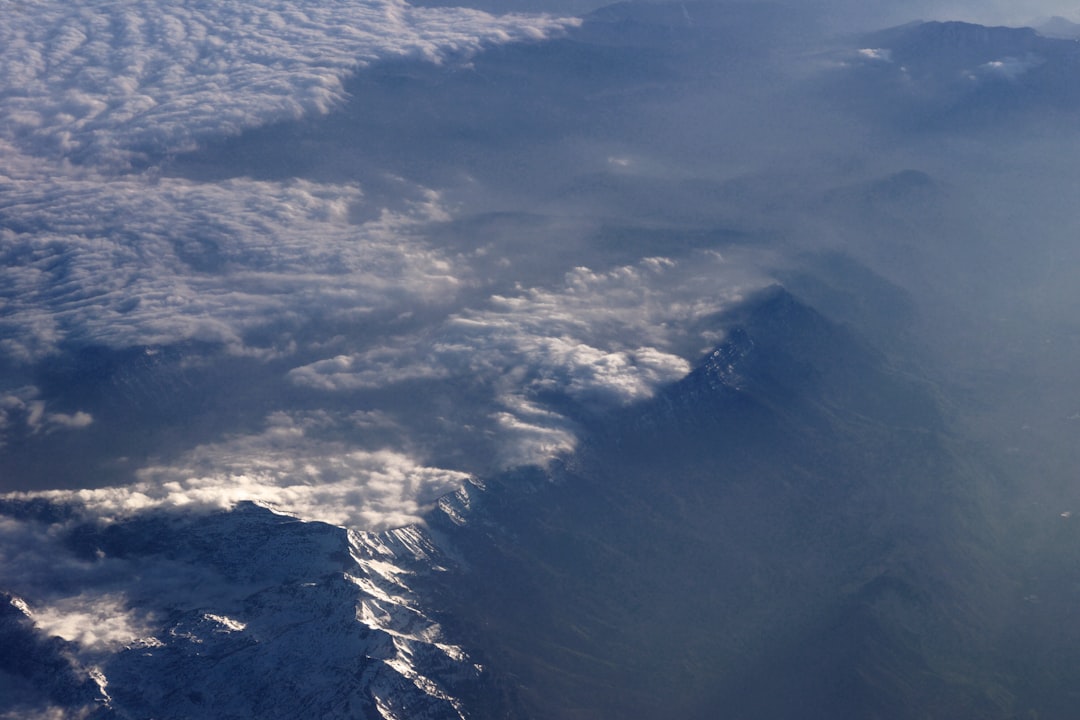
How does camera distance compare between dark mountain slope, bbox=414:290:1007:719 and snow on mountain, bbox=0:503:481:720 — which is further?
dark mountain slope, bbox=414:290:1007:719

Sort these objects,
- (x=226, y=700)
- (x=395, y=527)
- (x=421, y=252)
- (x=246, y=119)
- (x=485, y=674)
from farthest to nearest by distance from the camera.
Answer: (x=246, y=119) < (x=421, y=252) < (x=395, y=527) < (x=485, y=674) < (x=226, y=700)

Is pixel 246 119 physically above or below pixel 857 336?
above

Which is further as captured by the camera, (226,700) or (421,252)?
(421,252)

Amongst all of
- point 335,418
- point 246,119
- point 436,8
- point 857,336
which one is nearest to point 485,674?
point 335,418

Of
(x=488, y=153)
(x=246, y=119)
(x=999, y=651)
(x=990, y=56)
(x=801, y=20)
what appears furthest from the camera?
(x=801, y=20)

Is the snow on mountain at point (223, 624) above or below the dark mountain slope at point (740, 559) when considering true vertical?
above

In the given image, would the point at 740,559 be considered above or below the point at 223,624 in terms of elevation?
below

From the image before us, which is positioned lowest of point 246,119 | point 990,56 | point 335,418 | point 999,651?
point 999,651

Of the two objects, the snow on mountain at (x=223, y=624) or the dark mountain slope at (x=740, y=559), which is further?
the dark mountain slope at (x=740, y=559)

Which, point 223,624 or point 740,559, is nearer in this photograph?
point 223,624

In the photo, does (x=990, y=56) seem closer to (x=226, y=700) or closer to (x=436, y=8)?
(x=436, y=8)

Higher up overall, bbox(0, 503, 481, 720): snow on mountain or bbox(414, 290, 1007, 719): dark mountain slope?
bbox(0, 503, 481, 720): snow on mountain
